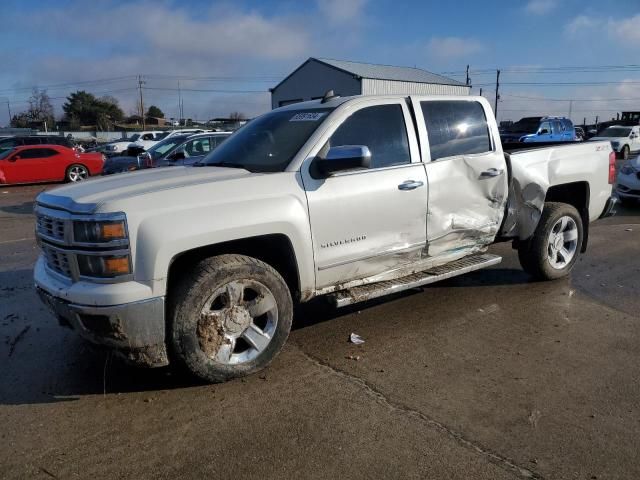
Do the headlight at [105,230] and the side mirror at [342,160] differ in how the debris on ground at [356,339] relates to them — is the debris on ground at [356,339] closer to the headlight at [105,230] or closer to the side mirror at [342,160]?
the side mirror at [342,160]

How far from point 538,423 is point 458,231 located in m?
2.05

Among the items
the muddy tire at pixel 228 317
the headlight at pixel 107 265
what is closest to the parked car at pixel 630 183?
the muddy tire at pixel 228 317

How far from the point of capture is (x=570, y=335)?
445 cm

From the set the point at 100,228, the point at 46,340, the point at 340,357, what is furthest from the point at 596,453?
the point at 46,340

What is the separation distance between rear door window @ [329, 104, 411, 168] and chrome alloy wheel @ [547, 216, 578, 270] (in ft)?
7.58

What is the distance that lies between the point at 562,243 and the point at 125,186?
4.64 meters

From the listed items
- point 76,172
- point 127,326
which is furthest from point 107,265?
point 76,172

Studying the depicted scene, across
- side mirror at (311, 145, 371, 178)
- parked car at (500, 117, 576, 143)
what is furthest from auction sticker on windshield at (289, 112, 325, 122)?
parked car at (500, 117, 576, 143)

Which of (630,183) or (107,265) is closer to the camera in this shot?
(107,265)

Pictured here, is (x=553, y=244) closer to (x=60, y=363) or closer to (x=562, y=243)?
(x=562, y=243)

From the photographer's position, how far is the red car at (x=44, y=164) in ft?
57.1

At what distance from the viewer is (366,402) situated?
11.2ft

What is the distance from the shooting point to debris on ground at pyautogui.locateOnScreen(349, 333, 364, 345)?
436 cm

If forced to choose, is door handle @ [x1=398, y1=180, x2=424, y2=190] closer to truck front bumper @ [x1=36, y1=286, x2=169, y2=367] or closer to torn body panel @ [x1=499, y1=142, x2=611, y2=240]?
torn body panel @ [x1=499, y1=142, x2=611, y2=240]
